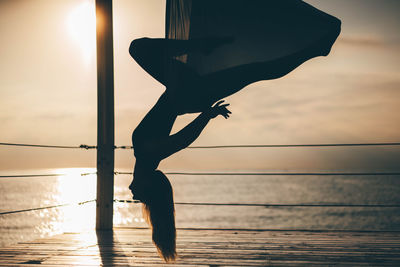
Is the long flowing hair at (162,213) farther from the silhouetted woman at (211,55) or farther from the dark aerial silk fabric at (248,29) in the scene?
the dark aerial silk fabric at (248,29)

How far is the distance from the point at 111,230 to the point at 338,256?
1846 millimetres

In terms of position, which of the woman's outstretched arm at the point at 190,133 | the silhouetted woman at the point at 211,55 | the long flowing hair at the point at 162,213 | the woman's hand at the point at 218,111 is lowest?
the long flowing hair at the point at 162,213

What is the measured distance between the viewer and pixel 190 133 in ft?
4.62

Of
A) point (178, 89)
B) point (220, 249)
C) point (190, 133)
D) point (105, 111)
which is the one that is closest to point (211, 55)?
point (178, 89)

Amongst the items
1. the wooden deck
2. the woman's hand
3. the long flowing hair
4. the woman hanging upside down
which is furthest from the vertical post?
the woman's hand

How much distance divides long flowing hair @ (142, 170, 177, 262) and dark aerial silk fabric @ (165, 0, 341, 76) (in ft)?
1.55

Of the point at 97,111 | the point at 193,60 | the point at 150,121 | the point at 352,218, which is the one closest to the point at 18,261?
the point at 97,111

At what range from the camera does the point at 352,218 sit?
38812mm

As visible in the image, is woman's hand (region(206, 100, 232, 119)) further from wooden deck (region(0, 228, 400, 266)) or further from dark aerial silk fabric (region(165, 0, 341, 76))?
wooden deck (region(0, 228, 400, 266))

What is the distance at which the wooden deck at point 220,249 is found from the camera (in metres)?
2.35

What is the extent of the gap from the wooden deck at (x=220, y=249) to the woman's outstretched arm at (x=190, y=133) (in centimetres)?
112

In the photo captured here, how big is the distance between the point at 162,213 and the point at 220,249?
118 centimetres

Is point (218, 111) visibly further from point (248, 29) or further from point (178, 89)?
point (248, 29)

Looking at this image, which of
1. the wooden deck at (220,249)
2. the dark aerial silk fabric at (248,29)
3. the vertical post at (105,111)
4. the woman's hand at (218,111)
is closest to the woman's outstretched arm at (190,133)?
the woman's hand at (218,111)
